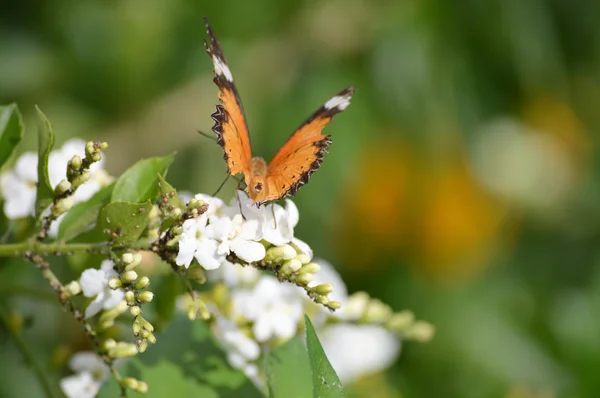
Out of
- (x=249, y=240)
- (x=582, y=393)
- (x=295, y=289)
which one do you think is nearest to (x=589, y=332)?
(x=582, y=393)

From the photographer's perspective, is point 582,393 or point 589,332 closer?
point 582,393

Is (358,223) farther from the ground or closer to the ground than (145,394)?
farther from the ground

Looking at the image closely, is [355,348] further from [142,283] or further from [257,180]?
[142,283]

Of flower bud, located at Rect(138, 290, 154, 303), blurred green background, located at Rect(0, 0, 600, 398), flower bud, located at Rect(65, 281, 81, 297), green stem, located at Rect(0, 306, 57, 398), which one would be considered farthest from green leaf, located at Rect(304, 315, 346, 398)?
blurred green background, located at Rect(0, 0, 600, 398)

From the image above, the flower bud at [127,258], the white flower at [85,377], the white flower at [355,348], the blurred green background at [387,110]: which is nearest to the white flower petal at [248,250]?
the flower bud at [127,258]

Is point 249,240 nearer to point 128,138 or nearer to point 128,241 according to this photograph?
point 128,241

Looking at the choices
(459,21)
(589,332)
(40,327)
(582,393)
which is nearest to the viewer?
(582,393)

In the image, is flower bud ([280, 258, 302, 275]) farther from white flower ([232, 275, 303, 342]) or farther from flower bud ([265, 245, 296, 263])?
white flower ([232, 275, 303, 342])
